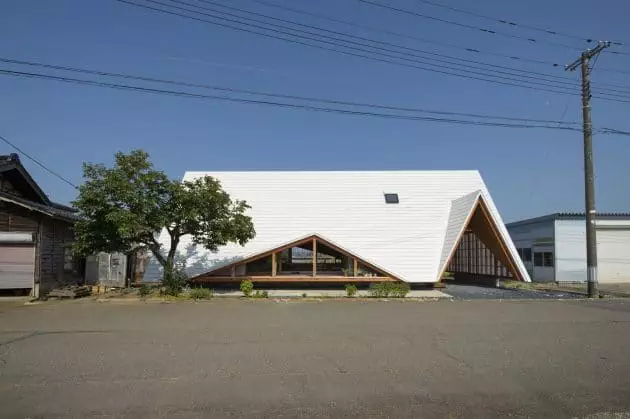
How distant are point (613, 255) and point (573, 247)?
10.8 feet

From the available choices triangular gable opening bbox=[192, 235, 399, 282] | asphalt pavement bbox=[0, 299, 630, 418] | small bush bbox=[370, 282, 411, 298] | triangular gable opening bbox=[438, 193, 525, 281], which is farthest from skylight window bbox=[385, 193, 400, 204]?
asphalt pavement bbox=[0, 299, 630, 418]

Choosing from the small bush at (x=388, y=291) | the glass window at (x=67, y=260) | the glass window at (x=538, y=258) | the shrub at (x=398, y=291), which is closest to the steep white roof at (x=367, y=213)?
the shrub at (x=398, y=291)

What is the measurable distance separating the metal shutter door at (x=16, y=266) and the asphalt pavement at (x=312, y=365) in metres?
5.75

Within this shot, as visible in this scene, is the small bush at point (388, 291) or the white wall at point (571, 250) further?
the white wall at point (571, 250)

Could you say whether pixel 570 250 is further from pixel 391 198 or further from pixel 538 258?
pixel 391 198

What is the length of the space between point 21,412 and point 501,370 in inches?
237

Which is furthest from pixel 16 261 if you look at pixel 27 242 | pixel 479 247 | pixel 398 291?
pixel 479 247

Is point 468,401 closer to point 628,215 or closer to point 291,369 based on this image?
point 291,369

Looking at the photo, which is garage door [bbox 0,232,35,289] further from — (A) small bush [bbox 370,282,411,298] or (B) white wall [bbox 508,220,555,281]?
(B) white wall [bbox 508,220,555,281]

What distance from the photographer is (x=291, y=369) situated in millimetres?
6871

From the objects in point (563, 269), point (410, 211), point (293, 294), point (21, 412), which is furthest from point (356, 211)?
point (21, 412)

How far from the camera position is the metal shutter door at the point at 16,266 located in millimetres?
17422

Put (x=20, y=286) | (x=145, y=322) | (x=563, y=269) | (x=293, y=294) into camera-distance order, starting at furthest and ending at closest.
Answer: (x=563, y=269) → (x=293, y=294) → (x=20, y=286) → (x=145, y=322)

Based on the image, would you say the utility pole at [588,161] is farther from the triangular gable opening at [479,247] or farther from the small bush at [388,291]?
the small bush at [388,291]
